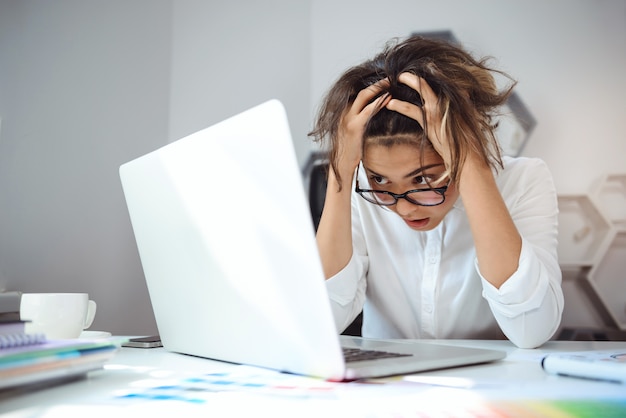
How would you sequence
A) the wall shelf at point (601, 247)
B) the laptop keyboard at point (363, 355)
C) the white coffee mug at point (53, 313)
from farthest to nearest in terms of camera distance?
the wall shelf at point (601, 247), the white coffee mug at point (53, 313), the laptop keyboard at point (363, 355)

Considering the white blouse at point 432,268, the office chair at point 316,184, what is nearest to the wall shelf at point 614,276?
the white blouse at point 432,268

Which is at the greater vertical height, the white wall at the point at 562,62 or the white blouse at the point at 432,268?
the white wall at the point at 562,62

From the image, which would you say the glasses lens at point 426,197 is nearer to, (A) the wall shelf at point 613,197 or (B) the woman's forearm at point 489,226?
(B) the woman's forearm at point 489,226

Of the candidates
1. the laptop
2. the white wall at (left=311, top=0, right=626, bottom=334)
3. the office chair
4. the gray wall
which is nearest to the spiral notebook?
the laptop

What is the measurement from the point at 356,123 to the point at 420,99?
14 centimetres

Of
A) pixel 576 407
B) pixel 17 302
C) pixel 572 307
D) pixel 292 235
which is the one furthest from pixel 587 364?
pixel 572 307

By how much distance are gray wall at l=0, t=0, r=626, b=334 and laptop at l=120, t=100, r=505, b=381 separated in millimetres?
1140

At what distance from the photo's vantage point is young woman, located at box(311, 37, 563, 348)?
3.40 feet

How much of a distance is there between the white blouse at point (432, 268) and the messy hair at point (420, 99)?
0.16 meters

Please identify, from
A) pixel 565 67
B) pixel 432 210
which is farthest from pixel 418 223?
pixel 565 67

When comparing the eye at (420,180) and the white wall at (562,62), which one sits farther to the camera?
the white wall at (562,62)

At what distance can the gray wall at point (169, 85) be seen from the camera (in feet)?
5.81

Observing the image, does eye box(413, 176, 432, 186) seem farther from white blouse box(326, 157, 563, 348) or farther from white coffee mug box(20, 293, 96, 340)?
white coffee mug box(20, 293, 96, 340)

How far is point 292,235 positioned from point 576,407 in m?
0.30
